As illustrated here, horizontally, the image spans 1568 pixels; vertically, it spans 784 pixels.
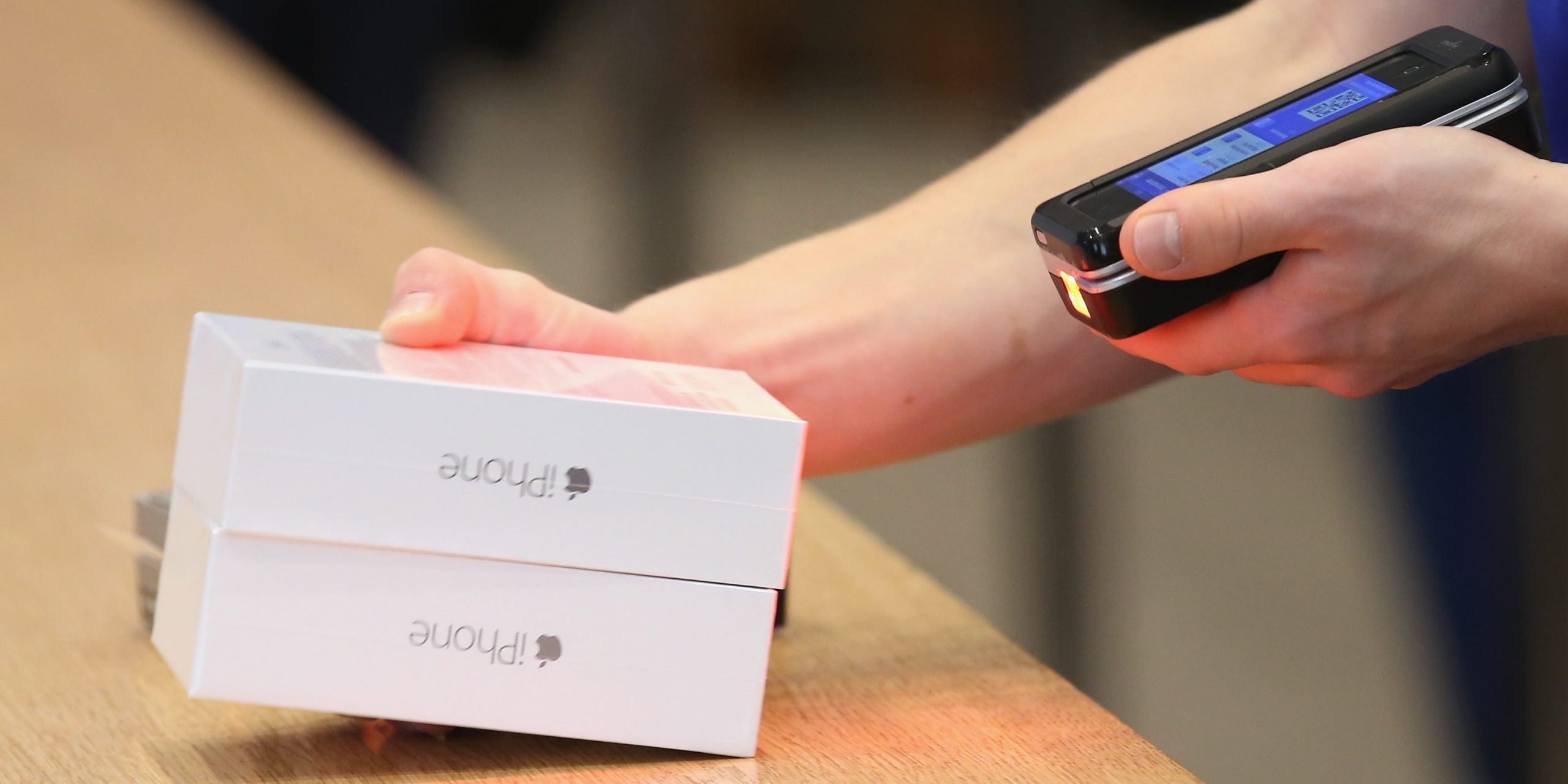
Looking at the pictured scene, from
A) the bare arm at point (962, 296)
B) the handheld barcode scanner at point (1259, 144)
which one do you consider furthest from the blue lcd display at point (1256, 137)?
the bare arm at point (962, 296)

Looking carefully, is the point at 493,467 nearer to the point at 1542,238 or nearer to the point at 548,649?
the point at 548,649

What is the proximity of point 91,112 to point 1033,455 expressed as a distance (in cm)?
105

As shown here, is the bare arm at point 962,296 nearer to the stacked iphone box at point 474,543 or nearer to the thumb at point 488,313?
the thumb at point 488,313

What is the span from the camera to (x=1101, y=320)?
47 cm

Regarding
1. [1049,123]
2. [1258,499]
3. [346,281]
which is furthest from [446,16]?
[1049,123]

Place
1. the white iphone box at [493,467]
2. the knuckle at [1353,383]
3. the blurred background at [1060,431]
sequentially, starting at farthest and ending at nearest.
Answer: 1. the blurred background at [1060,431]
2. the knuckle at [1353,383]
3. the white iphone box at [493,467]

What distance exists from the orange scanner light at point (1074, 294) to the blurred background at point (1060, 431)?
14 centimetres

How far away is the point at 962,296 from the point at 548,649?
267mm

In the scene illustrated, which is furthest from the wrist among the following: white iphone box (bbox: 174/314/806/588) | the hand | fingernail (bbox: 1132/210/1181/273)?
white iphone box (bbox: 174/314/806/588)

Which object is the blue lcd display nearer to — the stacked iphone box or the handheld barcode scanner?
the handheld barcode scanner

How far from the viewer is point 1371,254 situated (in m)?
0.47

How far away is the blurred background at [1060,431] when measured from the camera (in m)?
1.18

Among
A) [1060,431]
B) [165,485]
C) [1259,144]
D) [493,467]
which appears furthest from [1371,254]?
[1060,431]

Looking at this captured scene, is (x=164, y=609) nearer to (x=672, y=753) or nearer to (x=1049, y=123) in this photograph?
(x=672, y=753)
